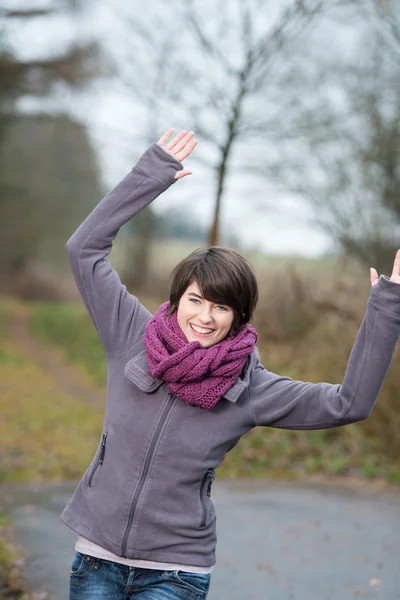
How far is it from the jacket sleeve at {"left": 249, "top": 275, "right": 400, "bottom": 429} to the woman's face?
0.23 m

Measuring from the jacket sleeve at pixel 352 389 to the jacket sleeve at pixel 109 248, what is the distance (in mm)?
475

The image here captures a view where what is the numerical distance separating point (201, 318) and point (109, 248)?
17.1 inches

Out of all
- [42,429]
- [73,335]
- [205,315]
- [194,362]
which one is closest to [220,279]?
[205,315]

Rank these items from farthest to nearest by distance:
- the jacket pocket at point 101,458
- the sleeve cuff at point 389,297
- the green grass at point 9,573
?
1. the green grass at point 9,573
2. the jacket pocket at point 101,458
3. the sleeve cuff at point 389,297

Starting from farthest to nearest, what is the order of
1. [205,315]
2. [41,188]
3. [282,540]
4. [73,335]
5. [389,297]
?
[41,188], [73,335], [282,540], [205,315], [389,297]

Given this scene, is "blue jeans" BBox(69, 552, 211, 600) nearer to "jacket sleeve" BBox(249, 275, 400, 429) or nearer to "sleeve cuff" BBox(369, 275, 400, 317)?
"jacket sleeve" BBox(249, 275, 400, 429)

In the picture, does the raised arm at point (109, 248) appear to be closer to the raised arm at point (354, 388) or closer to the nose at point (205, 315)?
the nose at point (205, 315)

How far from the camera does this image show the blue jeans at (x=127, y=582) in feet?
7.54

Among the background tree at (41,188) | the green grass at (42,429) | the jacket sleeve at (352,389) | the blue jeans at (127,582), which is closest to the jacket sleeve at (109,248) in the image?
the jacket sleeve at (352,389)

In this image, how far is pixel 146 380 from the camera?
2342 mm

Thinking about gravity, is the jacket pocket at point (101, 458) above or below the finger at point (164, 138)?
below

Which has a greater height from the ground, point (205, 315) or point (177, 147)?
point (177, 147)

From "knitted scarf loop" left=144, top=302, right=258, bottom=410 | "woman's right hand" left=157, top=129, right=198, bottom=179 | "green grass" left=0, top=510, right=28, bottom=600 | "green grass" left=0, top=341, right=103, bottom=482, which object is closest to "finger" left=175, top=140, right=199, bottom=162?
"woman's right hand" left=157, top=129, right=198, bottom=179

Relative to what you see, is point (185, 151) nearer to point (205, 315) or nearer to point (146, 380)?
point (205, 315)
